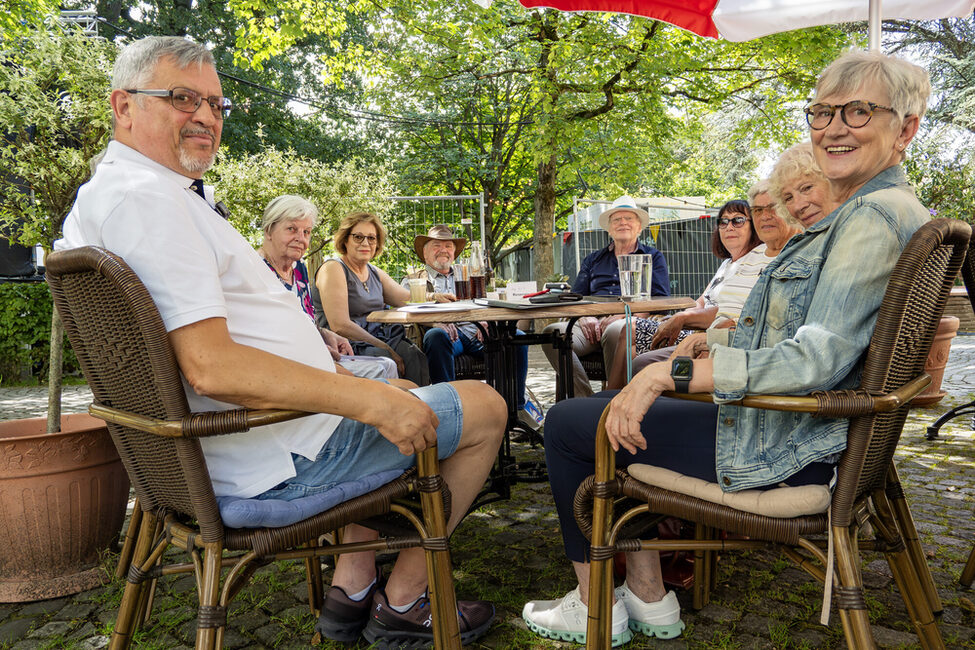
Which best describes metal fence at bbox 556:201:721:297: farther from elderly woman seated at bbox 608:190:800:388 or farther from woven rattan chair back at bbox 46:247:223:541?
woven rattan chair back at bbox 46:247:223:541

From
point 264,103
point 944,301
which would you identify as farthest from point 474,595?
point 264,103

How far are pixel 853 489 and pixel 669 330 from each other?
7.92 ft

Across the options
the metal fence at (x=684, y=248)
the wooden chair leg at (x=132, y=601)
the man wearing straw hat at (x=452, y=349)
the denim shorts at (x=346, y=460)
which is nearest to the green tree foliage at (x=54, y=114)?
the man wearing straw hat at (x=452, y=349)

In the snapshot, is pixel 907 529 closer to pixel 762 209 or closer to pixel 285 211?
pixel 762 209

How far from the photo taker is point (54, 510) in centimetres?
239

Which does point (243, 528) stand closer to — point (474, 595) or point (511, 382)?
point (474, 595)

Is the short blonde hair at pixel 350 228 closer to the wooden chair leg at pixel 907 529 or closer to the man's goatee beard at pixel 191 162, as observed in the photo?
the man's goatee beard at pixel 191 162

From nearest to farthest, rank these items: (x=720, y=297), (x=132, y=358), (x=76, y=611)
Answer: (x=132, y=358)
(x=76, y=611)
(x=720, y=297)

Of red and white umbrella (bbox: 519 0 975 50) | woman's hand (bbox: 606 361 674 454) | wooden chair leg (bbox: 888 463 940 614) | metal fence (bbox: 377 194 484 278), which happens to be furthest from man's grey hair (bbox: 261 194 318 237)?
metal fence (bbox: 377 194 484 278)

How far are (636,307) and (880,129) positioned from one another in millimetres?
1313

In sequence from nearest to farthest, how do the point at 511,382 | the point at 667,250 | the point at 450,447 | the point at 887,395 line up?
the point at 887,395 → the point at 450,447 → the point at 511,382 → the point at 667,250

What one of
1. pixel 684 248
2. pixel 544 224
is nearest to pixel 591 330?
pixel 544 224

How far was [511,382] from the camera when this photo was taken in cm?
370

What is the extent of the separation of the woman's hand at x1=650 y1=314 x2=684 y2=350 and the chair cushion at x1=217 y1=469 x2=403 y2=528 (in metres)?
2.58
